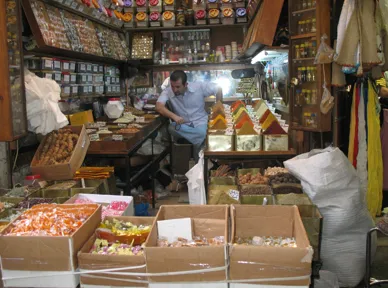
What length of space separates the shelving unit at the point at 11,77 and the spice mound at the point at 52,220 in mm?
1184

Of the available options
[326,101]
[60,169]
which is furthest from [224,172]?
[60,169]

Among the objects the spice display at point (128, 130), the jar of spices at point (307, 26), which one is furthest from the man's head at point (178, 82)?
the jar of spices at point (307, 26)

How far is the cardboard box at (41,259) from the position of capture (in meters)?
2.21

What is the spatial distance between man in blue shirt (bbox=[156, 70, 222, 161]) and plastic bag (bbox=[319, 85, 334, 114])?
3.15 metres

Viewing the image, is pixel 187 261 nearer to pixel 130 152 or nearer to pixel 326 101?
pixel 326 101

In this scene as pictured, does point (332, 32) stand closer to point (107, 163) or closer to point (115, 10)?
point (107, 163)

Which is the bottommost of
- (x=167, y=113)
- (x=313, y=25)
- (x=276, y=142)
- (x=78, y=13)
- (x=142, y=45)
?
(x=276, y=142)

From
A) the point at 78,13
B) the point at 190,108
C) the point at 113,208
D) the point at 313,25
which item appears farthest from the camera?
the point at 190,108

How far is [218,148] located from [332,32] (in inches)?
62.2

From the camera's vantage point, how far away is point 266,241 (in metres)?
2.53

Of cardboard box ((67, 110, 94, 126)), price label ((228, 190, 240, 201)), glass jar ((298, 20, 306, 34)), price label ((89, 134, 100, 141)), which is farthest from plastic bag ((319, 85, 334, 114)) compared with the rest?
cardboard box ((67, 110, 94, 126))

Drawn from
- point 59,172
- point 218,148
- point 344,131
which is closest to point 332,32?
point 344,131

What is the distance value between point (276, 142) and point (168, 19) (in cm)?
472

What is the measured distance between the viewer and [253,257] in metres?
2.10
